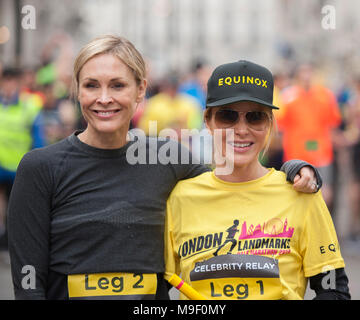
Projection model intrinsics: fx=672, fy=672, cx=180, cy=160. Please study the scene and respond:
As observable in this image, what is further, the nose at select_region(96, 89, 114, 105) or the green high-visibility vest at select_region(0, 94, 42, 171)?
the green high-visibility vest at select_region(0, 94, 42, 171)

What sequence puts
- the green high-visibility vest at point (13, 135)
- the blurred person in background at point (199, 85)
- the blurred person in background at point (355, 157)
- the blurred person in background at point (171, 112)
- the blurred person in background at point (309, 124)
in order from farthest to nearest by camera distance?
the blurred person in background at point (199, 85) < the blurred person in background at point (171, 112) < the blurred person in background at point (355, 157) < the blurred person in background at point (309, 124) < the green high-visibility vest at point (13, 135)

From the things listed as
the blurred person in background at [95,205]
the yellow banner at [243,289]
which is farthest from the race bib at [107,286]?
the yellow banner at [243,289]

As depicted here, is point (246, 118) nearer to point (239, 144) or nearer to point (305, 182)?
point (239, 144)

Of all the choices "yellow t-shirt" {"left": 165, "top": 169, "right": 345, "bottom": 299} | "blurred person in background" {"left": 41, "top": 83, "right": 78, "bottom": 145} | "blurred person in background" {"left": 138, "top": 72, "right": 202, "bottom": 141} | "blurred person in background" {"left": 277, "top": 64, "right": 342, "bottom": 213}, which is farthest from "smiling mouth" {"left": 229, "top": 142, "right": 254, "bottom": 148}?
"blurred person in background" {"left": 41, "top": 83, "right": 78, "bottom": 145}

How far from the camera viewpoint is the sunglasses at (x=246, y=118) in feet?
9.29

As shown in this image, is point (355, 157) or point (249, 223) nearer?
point (249, 223)

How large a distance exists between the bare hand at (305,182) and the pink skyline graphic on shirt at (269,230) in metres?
0.16

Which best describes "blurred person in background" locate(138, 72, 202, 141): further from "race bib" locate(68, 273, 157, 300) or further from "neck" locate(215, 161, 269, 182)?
"race bib" locate(68, 273, 157, 300)

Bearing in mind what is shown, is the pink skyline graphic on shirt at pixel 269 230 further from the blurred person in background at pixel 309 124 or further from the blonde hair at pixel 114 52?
the blurred person in background at pixel 309 124

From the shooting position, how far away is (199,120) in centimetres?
946

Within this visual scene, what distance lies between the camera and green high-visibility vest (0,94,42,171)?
26.5 feet

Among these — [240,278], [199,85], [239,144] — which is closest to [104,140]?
[239,144]

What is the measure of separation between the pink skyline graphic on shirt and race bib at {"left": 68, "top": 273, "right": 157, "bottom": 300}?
1.57 feet

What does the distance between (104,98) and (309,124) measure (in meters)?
6.13
